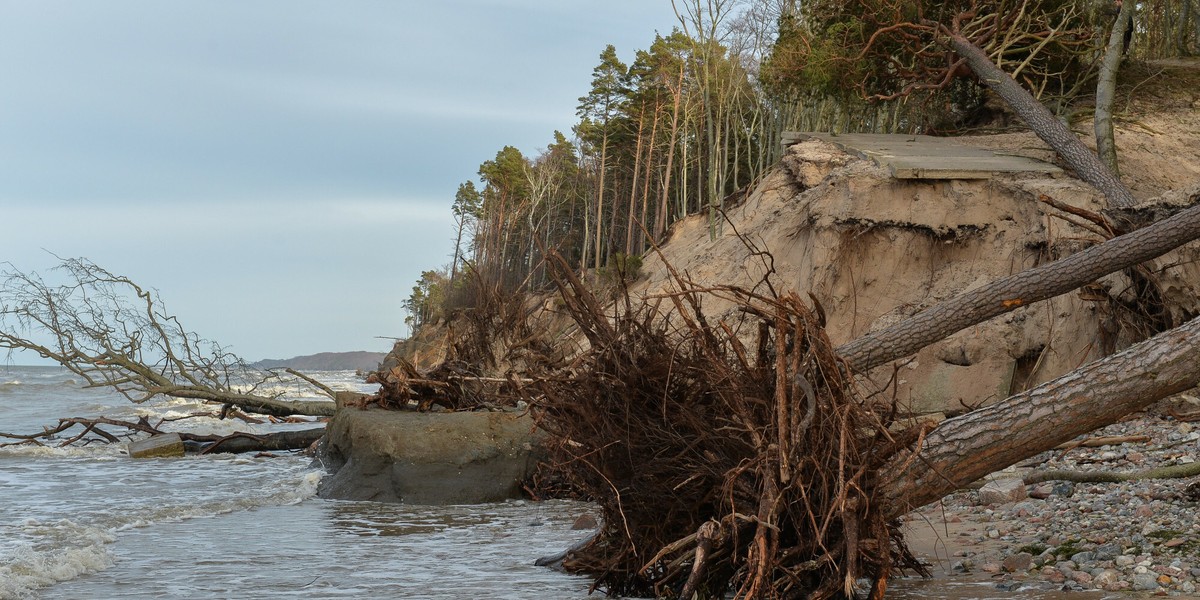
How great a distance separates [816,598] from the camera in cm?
452

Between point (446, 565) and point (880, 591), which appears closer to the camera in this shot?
point (880, 591)

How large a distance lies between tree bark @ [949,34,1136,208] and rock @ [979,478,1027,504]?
5382 mm

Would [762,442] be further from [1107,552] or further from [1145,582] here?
[1107,552]

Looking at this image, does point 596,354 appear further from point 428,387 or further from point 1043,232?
point 1043,232

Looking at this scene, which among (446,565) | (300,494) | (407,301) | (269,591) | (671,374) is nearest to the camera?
(671,374)

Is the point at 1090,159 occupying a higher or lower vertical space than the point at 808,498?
higher

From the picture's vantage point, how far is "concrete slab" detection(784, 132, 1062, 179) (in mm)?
13953

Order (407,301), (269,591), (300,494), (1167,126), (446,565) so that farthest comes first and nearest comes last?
(407,301) < (1167,126) < (300,494) < (446,565) < (269,591)

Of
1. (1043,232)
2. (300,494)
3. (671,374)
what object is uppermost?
(1043,232)

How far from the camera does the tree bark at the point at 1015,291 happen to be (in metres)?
7.45

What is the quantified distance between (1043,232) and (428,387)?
867 cm

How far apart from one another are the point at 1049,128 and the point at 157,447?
48.1ft

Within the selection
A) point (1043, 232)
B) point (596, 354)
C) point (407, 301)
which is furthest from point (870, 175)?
point (407, 301)

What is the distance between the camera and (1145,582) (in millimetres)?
4746
